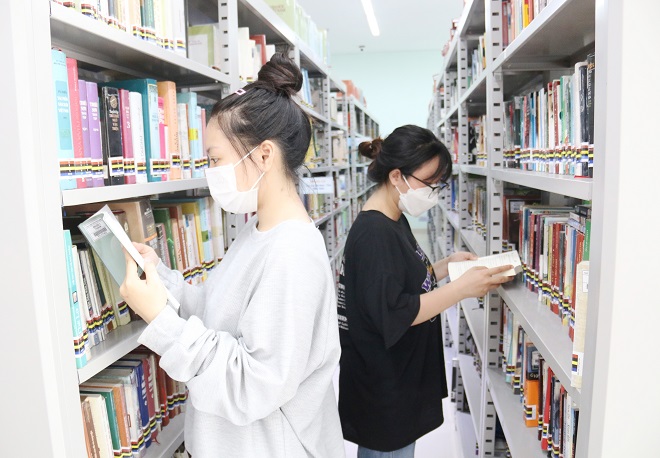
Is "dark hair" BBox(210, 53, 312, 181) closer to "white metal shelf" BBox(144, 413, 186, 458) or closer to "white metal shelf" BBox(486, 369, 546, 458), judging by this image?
"white metal shelf" BBox(144, 413, 186, 458)

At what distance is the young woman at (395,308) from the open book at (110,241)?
742mm

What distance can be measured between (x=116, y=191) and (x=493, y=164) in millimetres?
1328

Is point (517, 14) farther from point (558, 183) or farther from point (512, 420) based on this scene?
point (512, 420)

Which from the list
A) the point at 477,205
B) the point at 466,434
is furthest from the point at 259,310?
the point at 477,205

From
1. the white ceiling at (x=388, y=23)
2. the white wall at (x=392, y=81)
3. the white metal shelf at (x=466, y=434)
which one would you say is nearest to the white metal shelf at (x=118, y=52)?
the white metal shelf at (x=466, y=434)

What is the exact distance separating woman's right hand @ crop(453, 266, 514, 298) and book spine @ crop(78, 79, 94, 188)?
1.15 meters

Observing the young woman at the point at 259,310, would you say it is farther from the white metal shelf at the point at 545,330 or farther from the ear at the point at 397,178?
the ear at the point at 397,178

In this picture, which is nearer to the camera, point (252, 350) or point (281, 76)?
point (252, 350)

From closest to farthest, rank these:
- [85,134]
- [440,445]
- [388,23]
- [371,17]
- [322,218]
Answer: [85,134], [440,445], [322,218], [371,17], [388,23]

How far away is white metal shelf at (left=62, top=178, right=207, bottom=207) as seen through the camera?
971 millimetres

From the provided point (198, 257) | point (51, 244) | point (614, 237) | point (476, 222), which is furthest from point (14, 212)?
point (476, 222)

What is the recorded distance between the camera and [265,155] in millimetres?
1192

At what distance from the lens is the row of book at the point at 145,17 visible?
1117 mm

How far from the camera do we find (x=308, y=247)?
108cm
